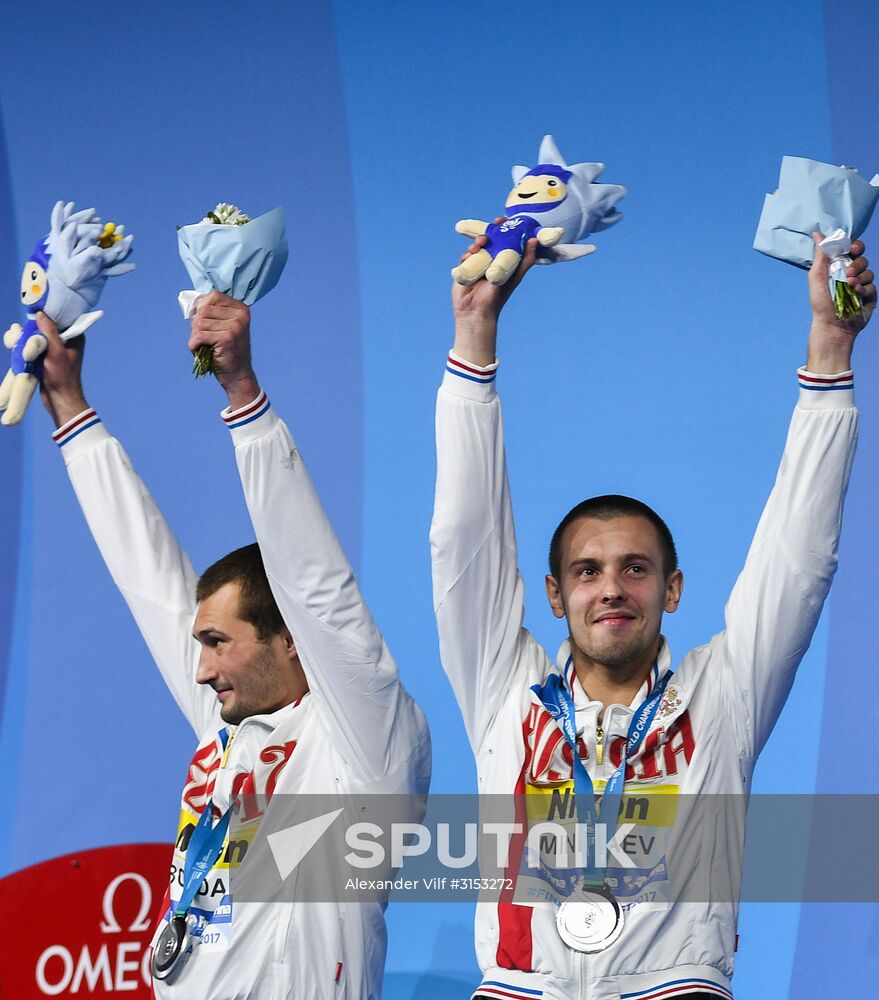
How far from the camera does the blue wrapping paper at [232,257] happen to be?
2.24 meters

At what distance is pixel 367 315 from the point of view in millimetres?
3650

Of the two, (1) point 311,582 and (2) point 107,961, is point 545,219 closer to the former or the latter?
(1) point 311,582

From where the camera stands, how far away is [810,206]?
2.18m

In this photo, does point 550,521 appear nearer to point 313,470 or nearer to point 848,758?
point 313,470

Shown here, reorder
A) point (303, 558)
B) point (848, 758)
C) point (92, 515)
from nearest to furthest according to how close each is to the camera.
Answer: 1. point (303, 558)
2. point (92, 515)
3. point (848, 758)

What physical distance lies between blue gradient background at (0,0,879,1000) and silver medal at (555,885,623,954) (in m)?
1.34

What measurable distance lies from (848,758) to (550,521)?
2.61ft

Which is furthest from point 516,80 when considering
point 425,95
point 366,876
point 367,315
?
point 366,876

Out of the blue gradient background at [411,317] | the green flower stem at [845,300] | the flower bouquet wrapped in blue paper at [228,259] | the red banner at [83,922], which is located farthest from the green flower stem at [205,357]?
the blue gradient background at [411,317]

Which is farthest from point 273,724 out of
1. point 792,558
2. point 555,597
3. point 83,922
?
point 83,922

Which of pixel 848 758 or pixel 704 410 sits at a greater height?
pixel 704 410

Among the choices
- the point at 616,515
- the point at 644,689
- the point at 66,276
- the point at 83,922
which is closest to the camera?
the point at 644,689

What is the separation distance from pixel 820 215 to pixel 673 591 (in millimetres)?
561

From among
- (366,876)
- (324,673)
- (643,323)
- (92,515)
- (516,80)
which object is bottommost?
(366,876)
